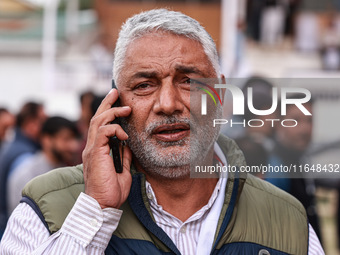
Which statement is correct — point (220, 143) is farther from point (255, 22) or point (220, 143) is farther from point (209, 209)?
point (255, 22)

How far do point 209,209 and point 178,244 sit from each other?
0.61ft

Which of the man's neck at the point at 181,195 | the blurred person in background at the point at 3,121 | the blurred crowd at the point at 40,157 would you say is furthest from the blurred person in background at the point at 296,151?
the blurred person in background at the point at 3,121

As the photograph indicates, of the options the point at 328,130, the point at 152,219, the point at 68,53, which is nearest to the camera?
the point at 152,219

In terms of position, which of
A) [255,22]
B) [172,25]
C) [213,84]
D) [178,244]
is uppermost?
[255,22]

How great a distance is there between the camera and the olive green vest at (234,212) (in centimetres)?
192

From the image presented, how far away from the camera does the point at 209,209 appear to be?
6.95 ft

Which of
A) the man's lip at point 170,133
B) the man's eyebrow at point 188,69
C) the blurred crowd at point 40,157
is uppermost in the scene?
the man's eyebrow at point 188,69

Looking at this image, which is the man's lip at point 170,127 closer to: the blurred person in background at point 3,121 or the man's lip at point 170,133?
the man's lip at point 170,133

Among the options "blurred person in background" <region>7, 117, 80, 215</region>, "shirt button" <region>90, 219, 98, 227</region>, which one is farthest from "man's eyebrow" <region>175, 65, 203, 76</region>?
"blurred person in background" <region>7, 117, 80, 215</region>

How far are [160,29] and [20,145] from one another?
3.68m

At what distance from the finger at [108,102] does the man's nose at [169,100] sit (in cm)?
15

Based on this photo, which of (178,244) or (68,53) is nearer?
(178,244)

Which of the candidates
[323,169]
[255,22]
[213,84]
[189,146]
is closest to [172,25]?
[213,84]

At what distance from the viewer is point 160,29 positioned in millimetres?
2041
